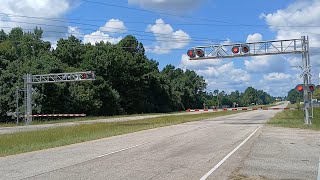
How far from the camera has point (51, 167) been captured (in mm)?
12305

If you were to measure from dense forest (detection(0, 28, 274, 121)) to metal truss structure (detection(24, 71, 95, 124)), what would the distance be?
491 centimetres

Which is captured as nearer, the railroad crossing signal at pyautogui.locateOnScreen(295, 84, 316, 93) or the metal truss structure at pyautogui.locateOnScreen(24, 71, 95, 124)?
the railroad crossing signal at pyautogui.locateOnScreen(295, 84, 316, 93)

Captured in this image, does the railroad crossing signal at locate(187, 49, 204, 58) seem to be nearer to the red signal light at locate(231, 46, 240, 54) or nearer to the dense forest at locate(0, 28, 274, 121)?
the red signal light at locate(231, 46, 240, 54)

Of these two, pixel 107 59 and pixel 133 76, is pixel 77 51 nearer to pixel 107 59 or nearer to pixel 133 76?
pixel 107 59

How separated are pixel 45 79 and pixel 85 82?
18948mm

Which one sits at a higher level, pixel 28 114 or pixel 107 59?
pixel 107 59

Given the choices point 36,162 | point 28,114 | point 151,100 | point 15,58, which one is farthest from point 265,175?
point 151,100

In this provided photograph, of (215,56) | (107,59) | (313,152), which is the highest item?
(107,59)

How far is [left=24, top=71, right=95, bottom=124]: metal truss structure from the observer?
54000 mm

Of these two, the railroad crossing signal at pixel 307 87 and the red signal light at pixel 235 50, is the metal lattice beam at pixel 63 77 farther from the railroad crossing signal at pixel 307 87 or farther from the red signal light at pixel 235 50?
the railroad crossing signal at pixel 307 87

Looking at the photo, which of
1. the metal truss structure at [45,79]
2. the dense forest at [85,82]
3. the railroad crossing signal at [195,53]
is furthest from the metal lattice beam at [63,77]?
the railroad crossing signal at [195,53]

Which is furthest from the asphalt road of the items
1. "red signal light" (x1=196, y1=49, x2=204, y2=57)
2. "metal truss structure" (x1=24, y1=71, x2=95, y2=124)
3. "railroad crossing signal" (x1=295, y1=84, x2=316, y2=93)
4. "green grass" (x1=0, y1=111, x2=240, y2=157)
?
"metal truss structure" (x1=24, y1=71, x2=95, y2=124)

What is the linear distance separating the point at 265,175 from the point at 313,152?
6.48 meters

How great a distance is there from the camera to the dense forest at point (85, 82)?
66688 millimetres
